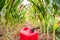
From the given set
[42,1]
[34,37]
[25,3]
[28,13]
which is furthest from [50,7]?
[28,13]

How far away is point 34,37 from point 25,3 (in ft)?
2.11

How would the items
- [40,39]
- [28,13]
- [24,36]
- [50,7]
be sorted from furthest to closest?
[28,13]
[40,39]
[50,7]
[24,36]

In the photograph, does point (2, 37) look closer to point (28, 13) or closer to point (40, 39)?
point (40, 39)

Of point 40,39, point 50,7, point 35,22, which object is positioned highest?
point 50,7

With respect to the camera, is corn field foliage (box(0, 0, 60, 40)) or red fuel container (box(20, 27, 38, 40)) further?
corn field foliage (box(0, 0, 60, 40))

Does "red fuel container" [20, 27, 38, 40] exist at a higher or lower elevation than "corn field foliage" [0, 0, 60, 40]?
lower

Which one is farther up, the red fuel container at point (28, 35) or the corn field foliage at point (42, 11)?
the corn field foliage at point (42, 11)

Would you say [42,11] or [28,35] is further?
[42,11]

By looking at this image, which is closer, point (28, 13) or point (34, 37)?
point (34, 37)

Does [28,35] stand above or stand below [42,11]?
below

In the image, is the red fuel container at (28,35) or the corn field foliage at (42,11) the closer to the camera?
the red fuel container at (28,35)

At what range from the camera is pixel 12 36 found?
153 centimetres

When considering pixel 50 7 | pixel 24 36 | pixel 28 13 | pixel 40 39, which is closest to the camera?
pixel 24 36

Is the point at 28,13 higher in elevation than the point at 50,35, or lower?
higher
